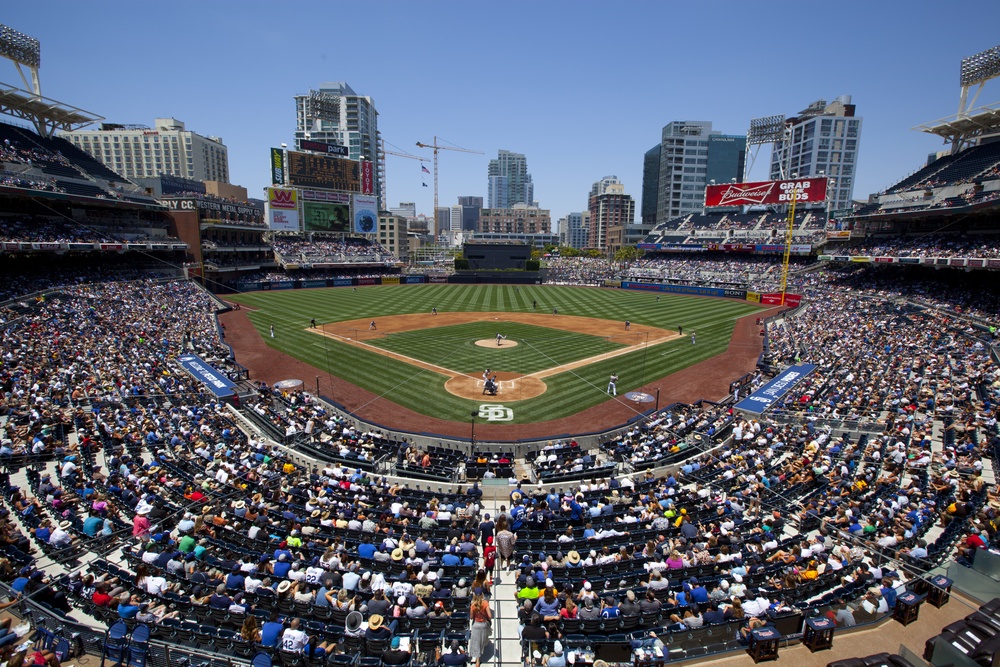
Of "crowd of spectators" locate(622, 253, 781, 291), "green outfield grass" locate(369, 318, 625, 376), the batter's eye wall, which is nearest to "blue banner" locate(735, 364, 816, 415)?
"green outfield grass" locate(369, 318, 625, 376)

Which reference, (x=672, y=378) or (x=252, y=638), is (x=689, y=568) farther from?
(x=672, y=378)

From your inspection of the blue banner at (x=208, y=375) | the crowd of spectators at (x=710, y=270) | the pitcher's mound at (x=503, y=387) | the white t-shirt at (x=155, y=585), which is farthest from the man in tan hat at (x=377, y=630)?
the crowd of spectators at (x=710, y=270)

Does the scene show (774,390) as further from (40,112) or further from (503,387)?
(40,112)

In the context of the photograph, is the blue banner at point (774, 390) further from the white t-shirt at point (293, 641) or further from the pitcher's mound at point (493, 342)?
the white t-shirt at point (293, 641)

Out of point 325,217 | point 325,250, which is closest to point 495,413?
point 325,250

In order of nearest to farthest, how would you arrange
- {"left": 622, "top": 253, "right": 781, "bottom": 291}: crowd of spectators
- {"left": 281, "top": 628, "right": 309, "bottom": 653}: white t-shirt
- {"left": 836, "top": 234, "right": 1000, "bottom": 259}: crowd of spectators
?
{"left": 281, "top": 628, "right": 309, "bottom": 653}: white t-shirt < {"left": 836, "top": 234, "right": 1000, "bottom": 259}: crowd of spectators < {"left": 622, "top": 253, "right": 781, "bottom": 291}: crowd of spectators

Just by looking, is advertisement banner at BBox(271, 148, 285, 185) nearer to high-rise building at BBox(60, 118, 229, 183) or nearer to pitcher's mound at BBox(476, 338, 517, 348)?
pitcher's mound at BBox(476, 338, 517, 348)
